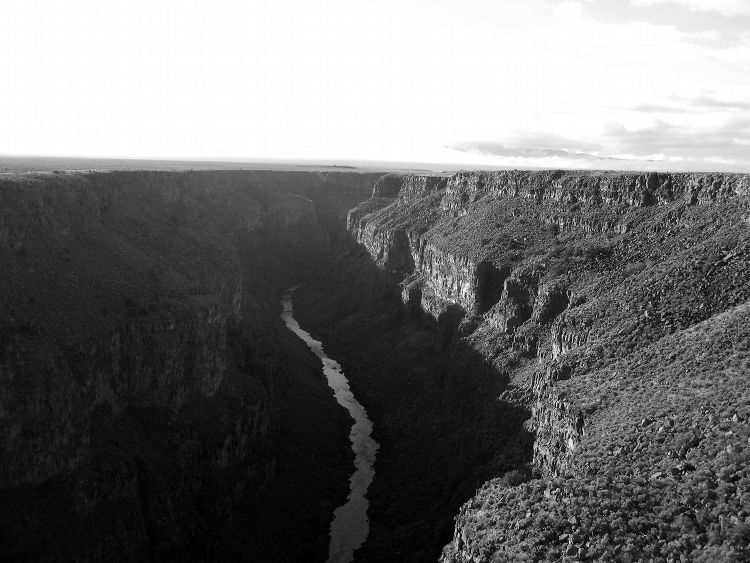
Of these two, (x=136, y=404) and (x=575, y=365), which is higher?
(x=575, y=365)

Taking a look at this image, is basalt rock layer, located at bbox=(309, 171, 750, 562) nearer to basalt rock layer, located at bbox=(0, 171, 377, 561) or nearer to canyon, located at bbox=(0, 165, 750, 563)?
canyon, located at bbox=(0, 165, 750, 563)

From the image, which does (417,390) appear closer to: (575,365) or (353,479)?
(353,479)

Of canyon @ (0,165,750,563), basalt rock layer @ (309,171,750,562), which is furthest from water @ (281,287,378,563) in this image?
basalt rock layer @ (309,171,750,562)

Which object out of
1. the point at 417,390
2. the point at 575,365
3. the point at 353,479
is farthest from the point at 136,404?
the point at 575,365

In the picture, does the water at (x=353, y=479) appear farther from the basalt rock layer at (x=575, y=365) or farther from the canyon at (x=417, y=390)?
the basalt rock layer at (x=575, y=365)

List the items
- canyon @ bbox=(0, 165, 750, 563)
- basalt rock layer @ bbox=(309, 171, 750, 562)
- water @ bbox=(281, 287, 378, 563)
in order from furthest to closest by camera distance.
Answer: water @ bbox=(281, 287, 378, 563)
canyon @ bbox=(0, 165, 750, 563)
basalt rock layer @ bbox=(309, 171, 750, 562)

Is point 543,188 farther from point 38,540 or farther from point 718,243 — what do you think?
point 38,540
